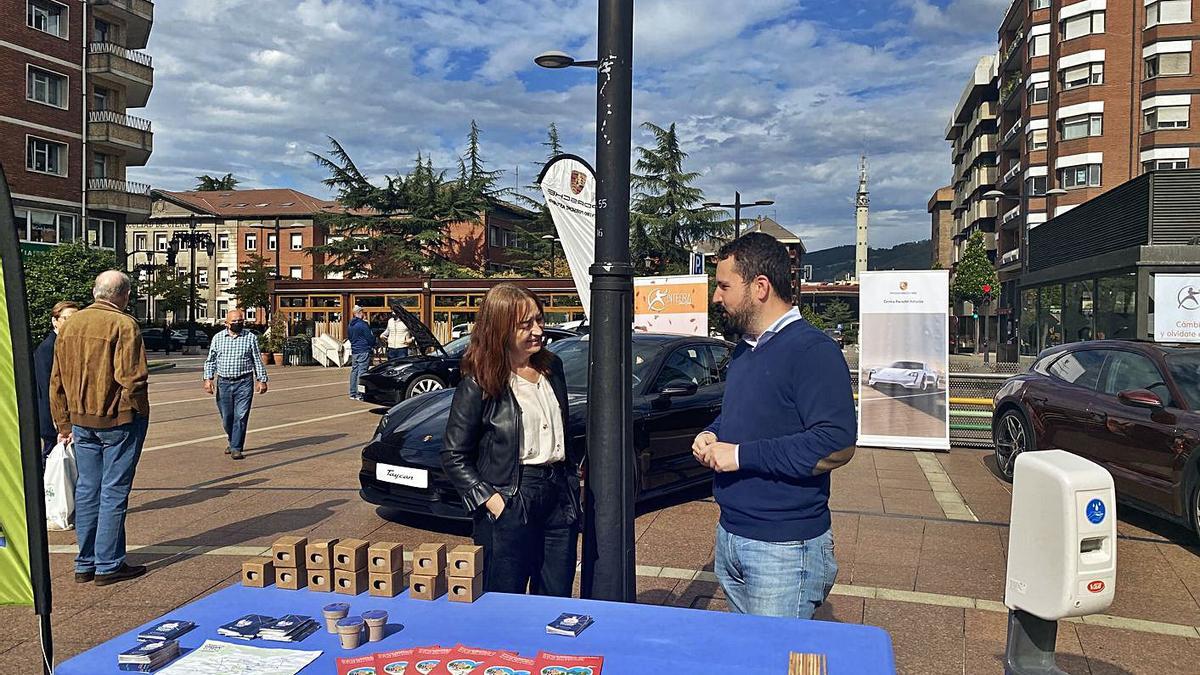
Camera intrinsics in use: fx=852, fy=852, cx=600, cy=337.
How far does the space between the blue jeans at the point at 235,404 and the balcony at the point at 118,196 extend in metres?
37.4

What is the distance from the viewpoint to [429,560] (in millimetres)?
2607

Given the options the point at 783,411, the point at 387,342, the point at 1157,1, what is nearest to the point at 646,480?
the point at 783,411

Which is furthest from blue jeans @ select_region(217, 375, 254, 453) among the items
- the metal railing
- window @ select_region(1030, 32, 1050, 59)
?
window @ select_region(1030, 32, 1050, 59)

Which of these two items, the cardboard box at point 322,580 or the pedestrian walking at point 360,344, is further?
the pedestrian walking at point 360,344

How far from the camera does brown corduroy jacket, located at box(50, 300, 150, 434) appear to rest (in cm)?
516

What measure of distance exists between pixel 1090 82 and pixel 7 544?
5420cm

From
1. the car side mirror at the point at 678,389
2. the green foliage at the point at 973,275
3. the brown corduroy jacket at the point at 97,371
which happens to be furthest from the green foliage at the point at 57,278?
the green foliage at the point at 973,275

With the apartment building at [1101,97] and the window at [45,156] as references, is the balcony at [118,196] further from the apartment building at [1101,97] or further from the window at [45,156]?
the apartment building at [1101,97]

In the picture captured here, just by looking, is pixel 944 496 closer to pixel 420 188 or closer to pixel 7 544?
pixel 7 544

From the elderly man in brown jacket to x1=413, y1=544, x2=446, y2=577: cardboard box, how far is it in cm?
346

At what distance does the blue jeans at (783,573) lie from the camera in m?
2.69

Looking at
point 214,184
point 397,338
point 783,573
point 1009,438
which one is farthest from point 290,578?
point 214,184

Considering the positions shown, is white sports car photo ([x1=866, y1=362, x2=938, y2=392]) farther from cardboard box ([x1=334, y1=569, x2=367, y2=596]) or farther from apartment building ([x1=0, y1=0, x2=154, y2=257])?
apartment building ([x1=0, y1=0, x2=154, y2=257])

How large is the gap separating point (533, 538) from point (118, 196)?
1787 inches
